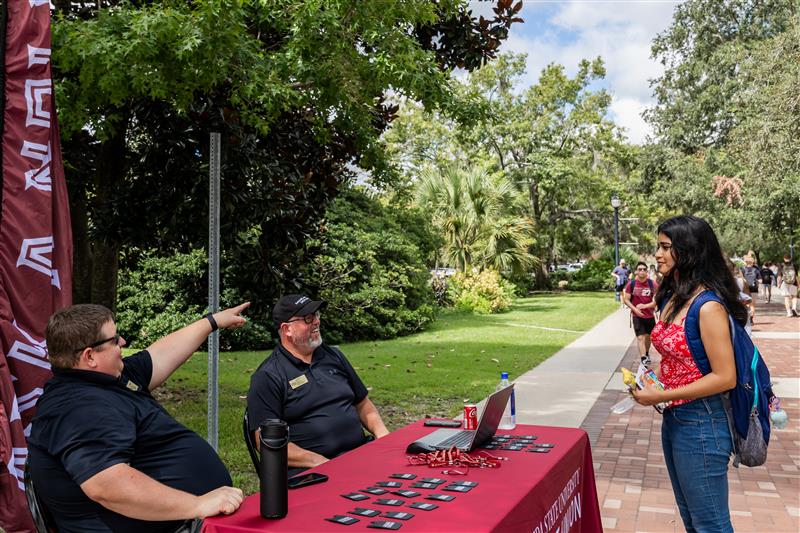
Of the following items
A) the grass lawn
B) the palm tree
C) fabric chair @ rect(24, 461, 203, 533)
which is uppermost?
the palm tree

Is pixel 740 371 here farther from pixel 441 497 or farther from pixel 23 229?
pixel 23 229

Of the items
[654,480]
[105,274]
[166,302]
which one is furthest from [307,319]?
[166,302]

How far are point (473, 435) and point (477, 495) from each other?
79 centimetres

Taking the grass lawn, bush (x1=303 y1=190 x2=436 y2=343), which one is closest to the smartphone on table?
the grass lawn

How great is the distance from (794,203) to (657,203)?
33.0 feet

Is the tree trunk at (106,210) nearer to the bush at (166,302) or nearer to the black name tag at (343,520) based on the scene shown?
the black name tag at (343,520)

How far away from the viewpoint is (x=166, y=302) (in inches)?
657

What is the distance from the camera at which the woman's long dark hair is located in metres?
3.49

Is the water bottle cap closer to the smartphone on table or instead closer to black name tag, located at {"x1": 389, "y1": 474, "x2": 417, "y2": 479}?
the smartphone on table

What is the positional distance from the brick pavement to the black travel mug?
127 inches

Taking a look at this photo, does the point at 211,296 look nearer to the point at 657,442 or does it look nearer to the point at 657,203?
the point at 657,442

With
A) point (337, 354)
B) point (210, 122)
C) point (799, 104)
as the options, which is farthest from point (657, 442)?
point (799, 104)

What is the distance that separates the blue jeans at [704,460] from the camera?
11.3 ft

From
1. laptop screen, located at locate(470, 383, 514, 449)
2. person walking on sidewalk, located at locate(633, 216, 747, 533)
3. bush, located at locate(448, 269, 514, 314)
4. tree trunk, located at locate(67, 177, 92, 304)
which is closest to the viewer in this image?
person walking on sidewalk, located at locate(633, 216, 747, 533)
